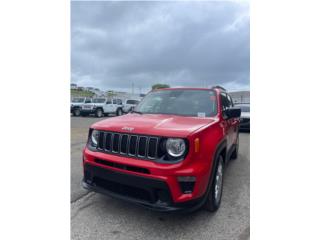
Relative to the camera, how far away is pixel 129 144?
269 cm

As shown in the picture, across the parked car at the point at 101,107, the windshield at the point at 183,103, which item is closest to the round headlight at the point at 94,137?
the windshield at the point at 183,103

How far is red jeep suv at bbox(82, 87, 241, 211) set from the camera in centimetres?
245

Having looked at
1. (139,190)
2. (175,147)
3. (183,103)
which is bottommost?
(139,190)

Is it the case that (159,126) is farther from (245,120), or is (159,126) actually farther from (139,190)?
(245,120)

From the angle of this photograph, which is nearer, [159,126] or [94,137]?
[159,126]

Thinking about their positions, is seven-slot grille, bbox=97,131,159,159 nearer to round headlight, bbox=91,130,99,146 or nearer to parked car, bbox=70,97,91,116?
round headlight, bbox=91,130,99,146

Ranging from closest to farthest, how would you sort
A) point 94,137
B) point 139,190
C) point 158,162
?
1. point 158,162
2. point 139,190
3. point 94,137

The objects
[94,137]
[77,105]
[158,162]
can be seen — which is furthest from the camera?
[77,105]

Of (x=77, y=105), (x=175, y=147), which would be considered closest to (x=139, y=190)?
(x=175, y=147)

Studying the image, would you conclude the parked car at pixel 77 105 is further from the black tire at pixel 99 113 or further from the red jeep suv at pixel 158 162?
the red jeep suv at pixel 158 162

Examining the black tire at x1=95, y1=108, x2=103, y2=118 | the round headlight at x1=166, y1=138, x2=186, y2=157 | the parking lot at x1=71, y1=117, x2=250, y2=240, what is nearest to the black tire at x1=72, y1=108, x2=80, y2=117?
the black tire at x1=95, y1=108, x2=103, y2=118

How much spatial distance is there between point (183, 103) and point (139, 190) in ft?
5.48

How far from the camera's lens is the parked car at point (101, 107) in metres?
20.2

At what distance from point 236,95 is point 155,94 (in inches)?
1208
